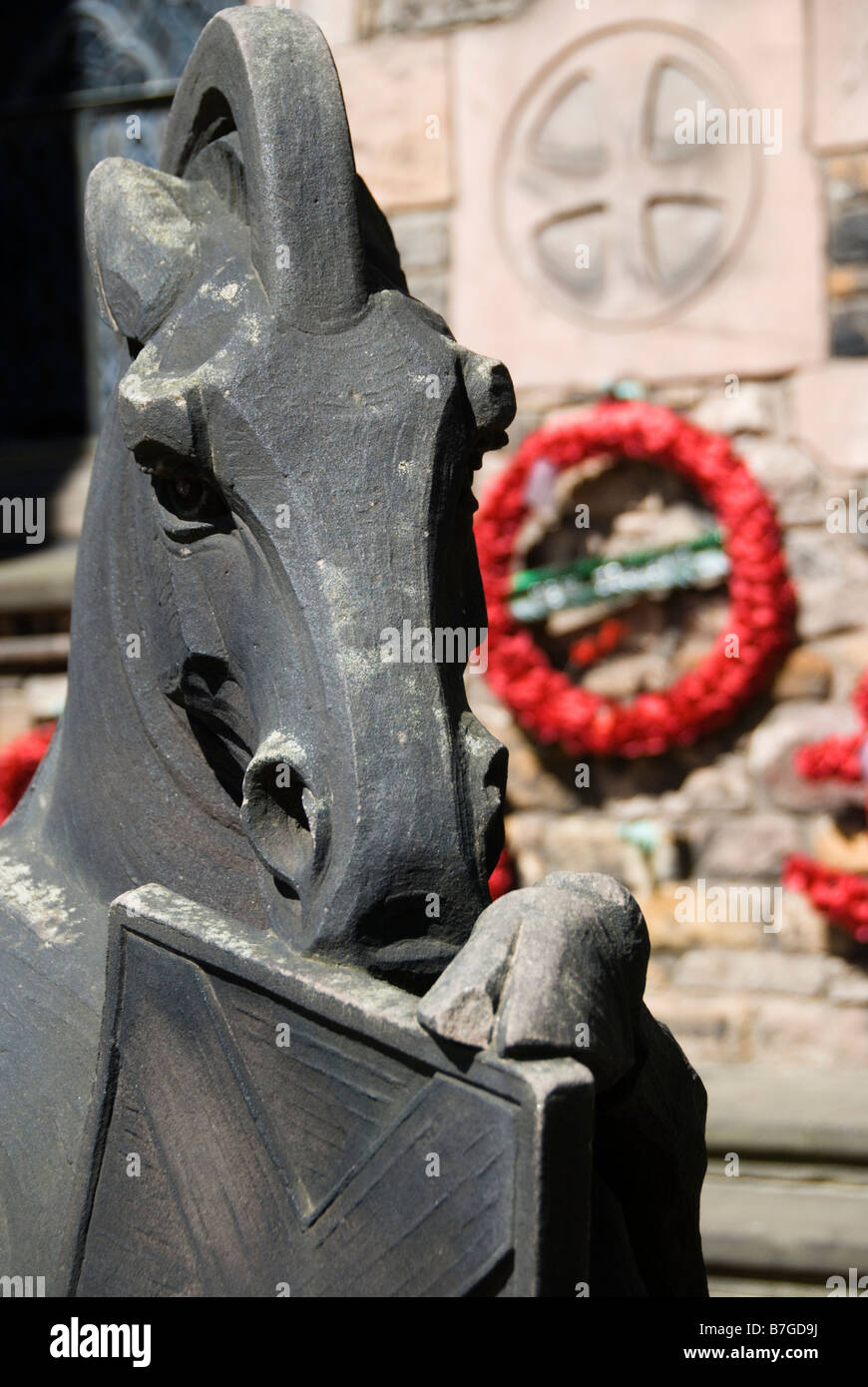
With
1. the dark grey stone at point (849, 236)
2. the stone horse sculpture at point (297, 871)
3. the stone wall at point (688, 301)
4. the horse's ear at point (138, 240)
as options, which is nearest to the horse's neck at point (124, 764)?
the stone horse sculpture at point (297, 871)

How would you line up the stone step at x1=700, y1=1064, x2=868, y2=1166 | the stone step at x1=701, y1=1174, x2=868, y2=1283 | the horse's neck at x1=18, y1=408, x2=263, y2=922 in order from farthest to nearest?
1. the stone step at x1=700, y1=1064, x2=868, y2=1166
2. the stone step at x1=701, y1=1174, x2=868, y2=1283
3. the horse's neck at x1=18, y1=408, x2=263, y2=922

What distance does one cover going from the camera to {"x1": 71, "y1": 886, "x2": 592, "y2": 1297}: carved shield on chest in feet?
3.07

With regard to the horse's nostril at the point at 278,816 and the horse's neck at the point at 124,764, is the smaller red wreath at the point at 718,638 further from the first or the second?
the horse's nostril at the point at 278,816

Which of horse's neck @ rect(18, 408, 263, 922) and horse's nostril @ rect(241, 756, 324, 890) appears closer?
horse's nostril @ rect(241, 756, 324, 890)

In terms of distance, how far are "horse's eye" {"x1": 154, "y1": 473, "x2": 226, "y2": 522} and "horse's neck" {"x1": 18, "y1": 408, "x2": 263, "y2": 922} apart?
0.09 meters

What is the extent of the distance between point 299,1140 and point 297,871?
20 centimetres

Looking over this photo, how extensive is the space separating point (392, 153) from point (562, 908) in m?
4.72

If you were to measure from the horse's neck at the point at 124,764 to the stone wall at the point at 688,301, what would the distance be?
12.3 ft

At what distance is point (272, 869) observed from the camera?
3.68 feet

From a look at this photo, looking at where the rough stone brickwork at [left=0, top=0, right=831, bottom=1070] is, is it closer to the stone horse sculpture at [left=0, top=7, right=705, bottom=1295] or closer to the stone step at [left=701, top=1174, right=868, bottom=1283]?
the stone step at [left=701, top=1174, right=868, bottom=1283]

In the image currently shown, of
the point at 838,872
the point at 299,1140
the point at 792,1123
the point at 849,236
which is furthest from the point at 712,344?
the point at 299,1140

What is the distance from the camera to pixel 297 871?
1101 mm

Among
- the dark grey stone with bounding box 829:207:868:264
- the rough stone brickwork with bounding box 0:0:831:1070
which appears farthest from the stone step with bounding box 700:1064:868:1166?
the dark grey stone with bounding box 829:207:868:264
